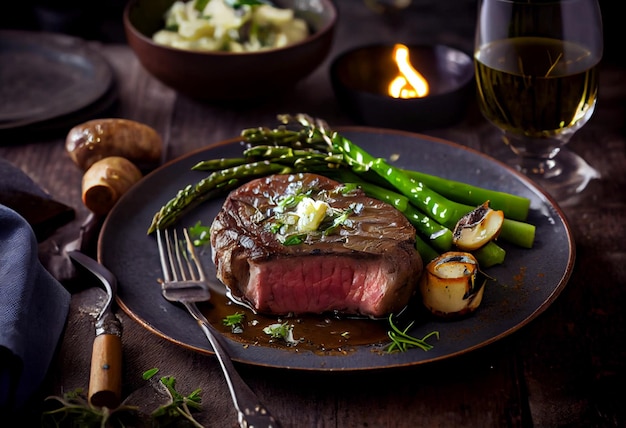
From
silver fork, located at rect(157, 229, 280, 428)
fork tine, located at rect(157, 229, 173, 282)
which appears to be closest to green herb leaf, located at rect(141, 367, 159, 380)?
silver fork, located at rect(157, 229, 280, 428)

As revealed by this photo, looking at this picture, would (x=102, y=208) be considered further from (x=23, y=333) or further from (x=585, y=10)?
(x=585, y=10)

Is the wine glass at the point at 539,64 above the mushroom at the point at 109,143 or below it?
above

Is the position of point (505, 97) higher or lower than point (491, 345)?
higher

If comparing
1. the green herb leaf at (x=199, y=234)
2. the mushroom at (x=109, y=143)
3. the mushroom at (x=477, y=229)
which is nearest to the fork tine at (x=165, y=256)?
the green herb leaf at (x=199, y=234)

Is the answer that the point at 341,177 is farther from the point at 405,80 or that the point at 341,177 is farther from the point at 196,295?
the point at 405,80

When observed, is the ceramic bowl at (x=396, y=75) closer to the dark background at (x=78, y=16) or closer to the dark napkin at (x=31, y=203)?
the dark background at (x=78, y=16)

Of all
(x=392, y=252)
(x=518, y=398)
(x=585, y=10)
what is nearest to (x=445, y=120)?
(x=585, y=10)

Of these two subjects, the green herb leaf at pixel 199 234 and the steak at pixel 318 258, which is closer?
the steak at pixel 318 258
